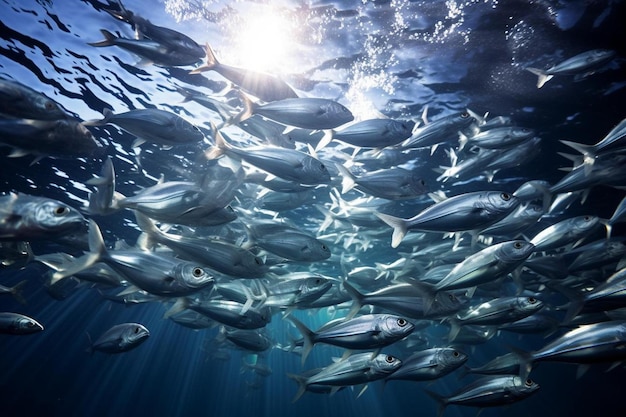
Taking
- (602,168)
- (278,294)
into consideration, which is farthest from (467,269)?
(602,168)

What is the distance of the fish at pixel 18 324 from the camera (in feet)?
17.6

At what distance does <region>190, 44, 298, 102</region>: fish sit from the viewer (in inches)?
A: 183

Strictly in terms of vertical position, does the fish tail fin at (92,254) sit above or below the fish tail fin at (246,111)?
below

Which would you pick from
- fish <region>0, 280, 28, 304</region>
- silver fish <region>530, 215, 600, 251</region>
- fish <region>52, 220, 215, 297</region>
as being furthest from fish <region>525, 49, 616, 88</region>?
fish <region>0, 280, 28, 304</region>

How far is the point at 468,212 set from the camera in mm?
3760

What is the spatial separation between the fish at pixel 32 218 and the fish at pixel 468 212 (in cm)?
409

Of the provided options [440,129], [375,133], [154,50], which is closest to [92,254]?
[154,50]

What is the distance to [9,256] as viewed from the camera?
655 centimetres

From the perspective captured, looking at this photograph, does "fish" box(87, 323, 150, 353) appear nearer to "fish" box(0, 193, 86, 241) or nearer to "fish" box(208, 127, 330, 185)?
"fish" box(0, 193, 86, 241)

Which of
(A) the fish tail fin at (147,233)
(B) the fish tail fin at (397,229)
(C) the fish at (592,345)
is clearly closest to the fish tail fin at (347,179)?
(B) the fish tail fin at (397,229)

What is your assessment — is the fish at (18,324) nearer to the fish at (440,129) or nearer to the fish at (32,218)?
the fish at (32,218)

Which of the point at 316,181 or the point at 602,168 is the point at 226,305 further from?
the point at 602,168

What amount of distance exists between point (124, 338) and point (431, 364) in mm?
5650

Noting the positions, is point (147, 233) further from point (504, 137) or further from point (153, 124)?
point (504, 137)
